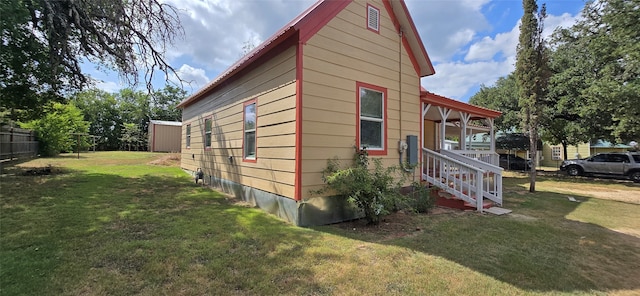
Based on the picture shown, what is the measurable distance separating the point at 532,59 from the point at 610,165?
11.7m

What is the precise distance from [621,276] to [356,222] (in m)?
3.75

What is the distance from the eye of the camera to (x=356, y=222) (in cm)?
577

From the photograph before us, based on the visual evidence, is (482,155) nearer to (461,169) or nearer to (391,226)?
(461,169)

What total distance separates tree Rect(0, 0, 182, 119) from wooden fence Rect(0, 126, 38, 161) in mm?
5932

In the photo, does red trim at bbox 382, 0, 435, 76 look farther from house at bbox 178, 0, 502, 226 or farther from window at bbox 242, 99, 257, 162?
window at bbox 242, 99, 257, 162

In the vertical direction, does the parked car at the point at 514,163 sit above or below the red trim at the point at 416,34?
below

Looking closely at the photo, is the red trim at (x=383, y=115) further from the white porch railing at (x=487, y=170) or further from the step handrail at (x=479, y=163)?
the step handrail at (x=479, y=163)

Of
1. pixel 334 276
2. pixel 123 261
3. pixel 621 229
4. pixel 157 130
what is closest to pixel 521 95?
pixel 621 229

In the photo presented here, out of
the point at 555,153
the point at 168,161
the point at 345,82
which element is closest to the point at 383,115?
the point at 345,82

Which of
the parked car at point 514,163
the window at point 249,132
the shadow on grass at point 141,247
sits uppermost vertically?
the window at point 249,132

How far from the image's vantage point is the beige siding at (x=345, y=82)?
17.5 ft

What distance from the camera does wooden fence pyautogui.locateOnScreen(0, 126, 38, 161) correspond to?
13.3 meters

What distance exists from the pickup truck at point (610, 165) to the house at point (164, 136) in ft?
103

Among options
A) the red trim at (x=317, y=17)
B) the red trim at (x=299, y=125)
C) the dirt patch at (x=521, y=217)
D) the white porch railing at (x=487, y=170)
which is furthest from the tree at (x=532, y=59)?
the red trim at (x=299, y=125)
